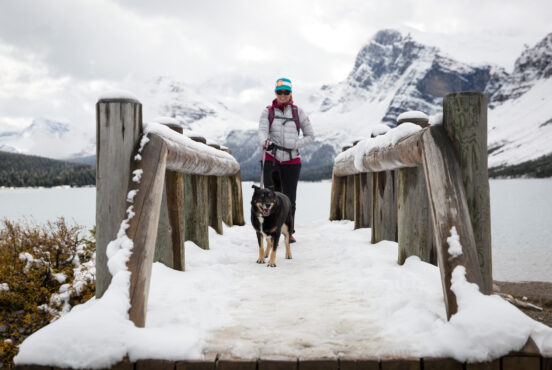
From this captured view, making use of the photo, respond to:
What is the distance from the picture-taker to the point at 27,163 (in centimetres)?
13325

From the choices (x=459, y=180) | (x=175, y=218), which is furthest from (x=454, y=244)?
(x=175, y=218)

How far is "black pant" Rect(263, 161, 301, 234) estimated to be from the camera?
234 inches

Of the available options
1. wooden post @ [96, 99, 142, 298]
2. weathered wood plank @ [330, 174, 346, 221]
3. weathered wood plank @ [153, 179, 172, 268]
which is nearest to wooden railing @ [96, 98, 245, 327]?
wooden post @ [96, 99, 142, 298]

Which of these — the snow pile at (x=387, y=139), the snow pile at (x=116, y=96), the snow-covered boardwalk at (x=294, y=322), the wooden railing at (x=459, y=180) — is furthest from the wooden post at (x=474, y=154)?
the snow pile at (x=116, y=96)

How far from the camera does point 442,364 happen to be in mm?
1901

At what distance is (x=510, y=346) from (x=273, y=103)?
4500 millimetres

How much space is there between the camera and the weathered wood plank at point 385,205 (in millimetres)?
4863

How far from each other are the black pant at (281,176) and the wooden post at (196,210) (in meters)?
1.23

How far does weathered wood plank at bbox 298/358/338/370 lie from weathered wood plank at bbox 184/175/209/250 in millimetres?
3215

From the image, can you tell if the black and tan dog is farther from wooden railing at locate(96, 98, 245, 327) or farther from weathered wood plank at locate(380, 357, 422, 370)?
weathered wood plank at locate(380, 357, 422, 370)

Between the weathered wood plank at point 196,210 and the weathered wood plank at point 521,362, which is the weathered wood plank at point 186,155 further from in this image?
the weathered wood plank at point 521,362

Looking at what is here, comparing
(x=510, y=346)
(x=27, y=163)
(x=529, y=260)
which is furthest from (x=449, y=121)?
(x=27, y=163)

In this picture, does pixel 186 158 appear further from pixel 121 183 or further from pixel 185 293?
pixel 185 293

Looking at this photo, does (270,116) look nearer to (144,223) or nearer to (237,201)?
(144,223)
